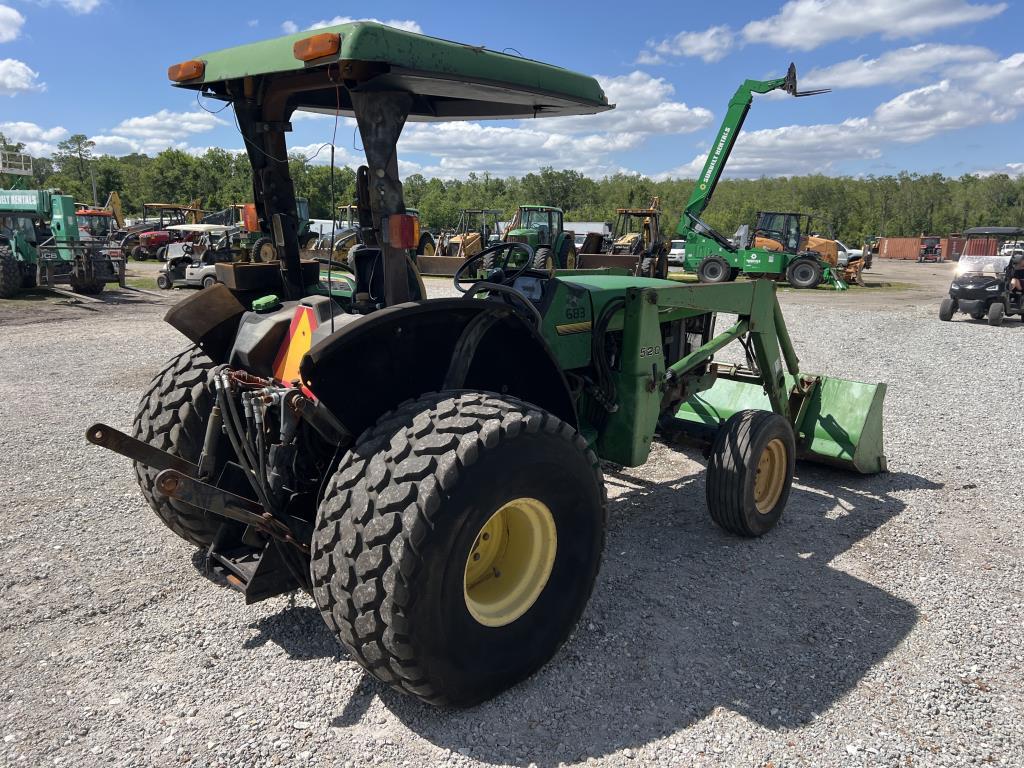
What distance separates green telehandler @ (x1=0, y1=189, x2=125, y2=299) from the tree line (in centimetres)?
3320

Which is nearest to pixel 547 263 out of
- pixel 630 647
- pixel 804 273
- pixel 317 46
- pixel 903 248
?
pixel 630 647

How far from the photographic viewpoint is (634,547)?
416cm

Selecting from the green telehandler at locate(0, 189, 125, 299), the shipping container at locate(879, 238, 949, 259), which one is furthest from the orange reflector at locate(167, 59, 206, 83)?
the shipping container at locate(879, 238, 949, 259)

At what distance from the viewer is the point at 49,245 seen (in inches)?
647

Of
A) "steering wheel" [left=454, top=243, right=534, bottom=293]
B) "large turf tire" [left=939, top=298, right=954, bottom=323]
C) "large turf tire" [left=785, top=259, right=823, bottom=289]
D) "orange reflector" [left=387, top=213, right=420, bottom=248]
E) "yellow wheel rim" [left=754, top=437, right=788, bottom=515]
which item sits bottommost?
"yellow wheel rim" [left=754, top=437, right=788, bottom=515]

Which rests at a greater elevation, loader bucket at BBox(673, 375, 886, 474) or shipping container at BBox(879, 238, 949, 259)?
shipping container at BBox(879, 238, 949, 259)

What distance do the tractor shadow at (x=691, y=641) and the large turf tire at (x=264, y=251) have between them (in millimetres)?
1960

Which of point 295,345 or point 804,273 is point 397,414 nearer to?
point 295,345

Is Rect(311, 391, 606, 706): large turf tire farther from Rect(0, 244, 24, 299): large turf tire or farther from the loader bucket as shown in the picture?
Rect(0, 244, 24, 299): large turf tire

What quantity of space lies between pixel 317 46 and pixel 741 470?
2958 millimetres

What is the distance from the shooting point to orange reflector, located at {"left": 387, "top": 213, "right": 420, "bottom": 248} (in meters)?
2.67

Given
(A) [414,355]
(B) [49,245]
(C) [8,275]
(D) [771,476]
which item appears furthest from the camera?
(B) [49,245]

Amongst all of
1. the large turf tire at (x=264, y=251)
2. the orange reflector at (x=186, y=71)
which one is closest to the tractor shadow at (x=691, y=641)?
the large turf tire at (x=264, y=251)

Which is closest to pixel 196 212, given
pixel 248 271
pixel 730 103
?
pixel 730 103
